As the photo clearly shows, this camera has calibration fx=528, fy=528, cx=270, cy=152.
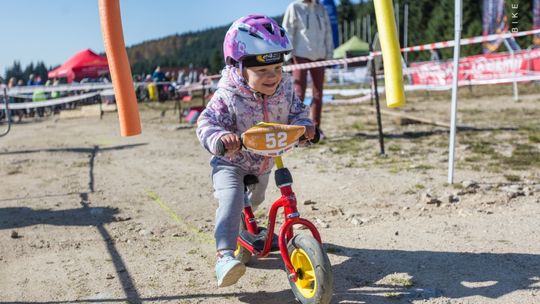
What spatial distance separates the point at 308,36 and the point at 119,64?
5.61 metres

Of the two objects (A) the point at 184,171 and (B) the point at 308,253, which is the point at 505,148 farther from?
(B) the point at 308,253

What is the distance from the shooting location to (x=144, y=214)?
467cm

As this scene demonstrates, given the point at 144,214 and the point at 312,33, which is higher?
the point at 312,33

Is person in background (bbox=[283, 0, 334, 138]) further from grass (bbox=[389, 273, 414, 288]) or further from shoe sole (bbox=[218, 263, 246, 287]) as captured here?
shoe sole (bbox=[218, 263, 246, 287])

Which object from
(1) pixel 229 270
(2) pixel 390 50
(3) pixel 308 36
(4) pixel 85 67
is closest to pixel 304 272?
(1) pixel 229 270

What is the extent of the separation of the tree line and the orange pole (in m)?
4.26

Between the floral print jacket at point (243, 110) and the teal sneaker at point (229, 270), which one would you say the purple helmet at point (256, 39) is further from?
the teal sneaker at point (229, 270)

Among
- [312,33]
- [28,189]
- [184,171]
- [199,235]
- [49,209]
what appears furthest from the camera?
[312,33]

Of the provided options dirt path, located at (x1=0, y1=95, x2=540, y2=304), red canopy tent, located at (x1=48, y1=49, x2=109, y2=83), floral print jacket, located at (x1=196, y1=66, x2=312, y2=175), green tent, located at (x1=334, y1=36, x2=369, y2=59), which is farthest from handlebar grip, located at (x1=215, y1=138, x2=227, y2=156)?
green tent, located at (x1=334, y1=36, x2=369, y2=59)

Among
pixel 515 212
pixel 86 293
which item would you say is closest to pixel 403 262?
pixel 515 212

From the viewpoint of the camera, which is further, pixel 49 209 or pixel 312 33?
pixel 312 33

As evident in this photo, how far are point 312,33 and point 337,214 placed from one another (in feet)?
13.2

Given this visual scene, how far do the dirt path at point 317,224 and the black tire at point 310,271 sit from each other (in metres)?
0.20

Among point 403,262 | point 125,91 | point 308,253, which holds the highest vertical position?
point 125,91
